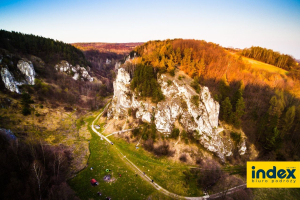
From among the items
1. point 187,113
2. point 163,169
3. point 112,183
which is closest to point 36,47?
point 112,183

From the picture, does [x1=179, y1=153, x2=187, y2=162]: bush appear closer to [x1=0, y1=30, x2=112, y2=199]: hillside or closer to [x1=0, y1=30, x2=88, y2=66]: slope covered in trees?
[x1=0, y1=30, x2=112, y2=199]: hillside

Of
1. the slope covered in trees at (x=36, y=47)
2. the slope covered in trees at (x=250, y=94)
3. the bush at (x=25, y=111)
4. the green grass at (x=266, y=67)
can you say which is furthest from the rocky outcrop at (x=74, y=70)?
the green grass at (x=266, y=67)

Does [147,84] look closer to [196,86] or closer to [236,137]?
[196,86]

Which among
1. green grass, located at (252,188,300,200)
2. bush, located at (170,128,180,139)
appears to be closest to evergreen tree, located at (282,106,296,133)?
green grass, located at (252,188,300,200)

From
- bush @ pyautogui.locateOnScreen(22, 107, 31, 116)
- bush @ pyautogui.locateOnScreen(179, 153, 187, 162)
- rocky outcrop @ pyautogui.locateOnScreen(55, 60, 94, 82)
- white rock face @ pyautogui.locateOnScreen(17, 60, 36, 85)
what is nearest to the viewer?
bush @ pyautogui.locateOnScreen(179, 153, 187, 162)

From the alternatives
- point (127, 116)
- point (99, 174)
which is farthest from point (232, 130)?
point (99, 174)

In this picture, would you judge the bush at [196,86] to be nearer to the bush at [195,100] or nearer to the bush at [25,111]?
the bush at [195,100]
